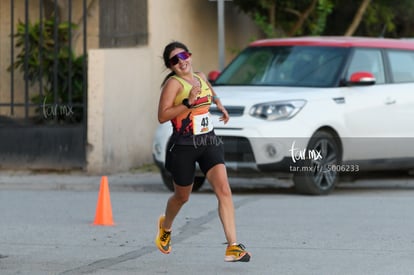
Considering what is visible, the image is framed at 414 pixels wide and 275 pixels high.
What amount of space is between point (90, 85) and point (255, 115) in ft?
12.4

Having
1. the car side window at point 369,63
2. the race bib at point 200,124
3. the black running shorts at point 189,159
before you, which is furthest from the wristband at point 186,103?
the car side window at point 369,63

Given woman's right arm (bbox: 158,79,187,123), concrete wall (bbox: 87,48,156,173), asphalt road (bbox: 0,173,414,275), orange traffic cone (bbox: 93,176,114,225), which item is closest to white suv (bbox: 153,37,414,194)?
asphalt road (bbox: 0,173,414,275)

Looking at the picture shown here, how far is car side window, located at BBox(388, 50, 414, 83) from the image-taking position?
50.2 ft

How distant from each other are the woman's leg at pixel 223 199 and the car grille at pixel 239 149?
484 cm

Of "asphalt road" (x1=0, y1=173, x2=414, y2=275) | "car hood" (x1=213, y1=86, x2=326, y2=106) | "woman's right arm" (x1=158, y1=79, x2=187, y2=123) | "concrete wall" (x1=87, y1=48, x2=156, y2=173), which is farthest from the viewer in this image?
"concrete wall" (x1=87, y1=48, x2=156, y2=173)

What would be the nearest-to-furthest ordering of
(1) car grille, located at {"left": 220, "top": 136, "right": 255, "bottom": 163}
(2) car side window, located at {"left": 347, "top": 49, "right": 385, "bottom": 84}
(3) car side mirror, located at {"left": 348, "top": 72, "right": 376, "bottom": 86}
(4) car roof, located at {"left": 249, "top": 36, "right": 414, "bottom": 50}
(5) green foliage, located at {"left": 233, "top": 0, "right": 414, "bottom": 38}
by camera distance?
(1) car grille, located at {"left": 220, "top": 136, "right": 255, "bottom": 163}
(3) car side mirror, located at {"left": 348, "top": 72, "right": 376, "bottom": 86}
(2) car side window, located at {"left": 347, "top": 49, "right": 385, "bottom": 84}
(4) car roof, located at {"left": 249, "top": 36, "right": 414, "bottom": 50}
(5) green foliage, located at {"left": 233, "top": 0, "right": 414, "bottom": 38}

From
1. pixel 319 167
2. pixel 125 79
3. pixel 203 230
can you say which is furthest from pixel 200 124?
pixel 125 79

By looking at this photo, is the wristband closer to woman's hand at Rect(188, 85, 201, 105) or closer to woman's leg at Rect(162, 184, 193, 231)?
woman's hand at Rect(188, 85, 201, 105)

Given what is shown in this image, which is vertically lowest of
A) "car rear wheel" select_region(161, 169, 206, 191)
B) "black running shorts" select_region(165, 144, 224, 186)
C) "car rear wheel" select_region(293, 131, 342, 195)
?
"car rear wheel" select_region(161, 169, 206, 191)

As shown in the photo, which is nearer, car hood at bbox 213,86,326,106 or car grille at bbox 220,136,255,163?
car grille at bbox 220,136,255,163

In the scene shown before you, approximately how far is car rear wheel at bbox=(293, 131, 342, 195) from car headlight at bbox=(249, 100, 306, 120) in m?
0.39

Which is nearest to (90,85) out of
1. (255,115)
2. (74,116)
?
(74,116)

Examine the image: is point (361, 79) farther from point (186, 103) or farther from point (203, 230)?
point (186, 103)

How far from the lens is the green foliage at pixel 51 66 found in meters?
17.2
